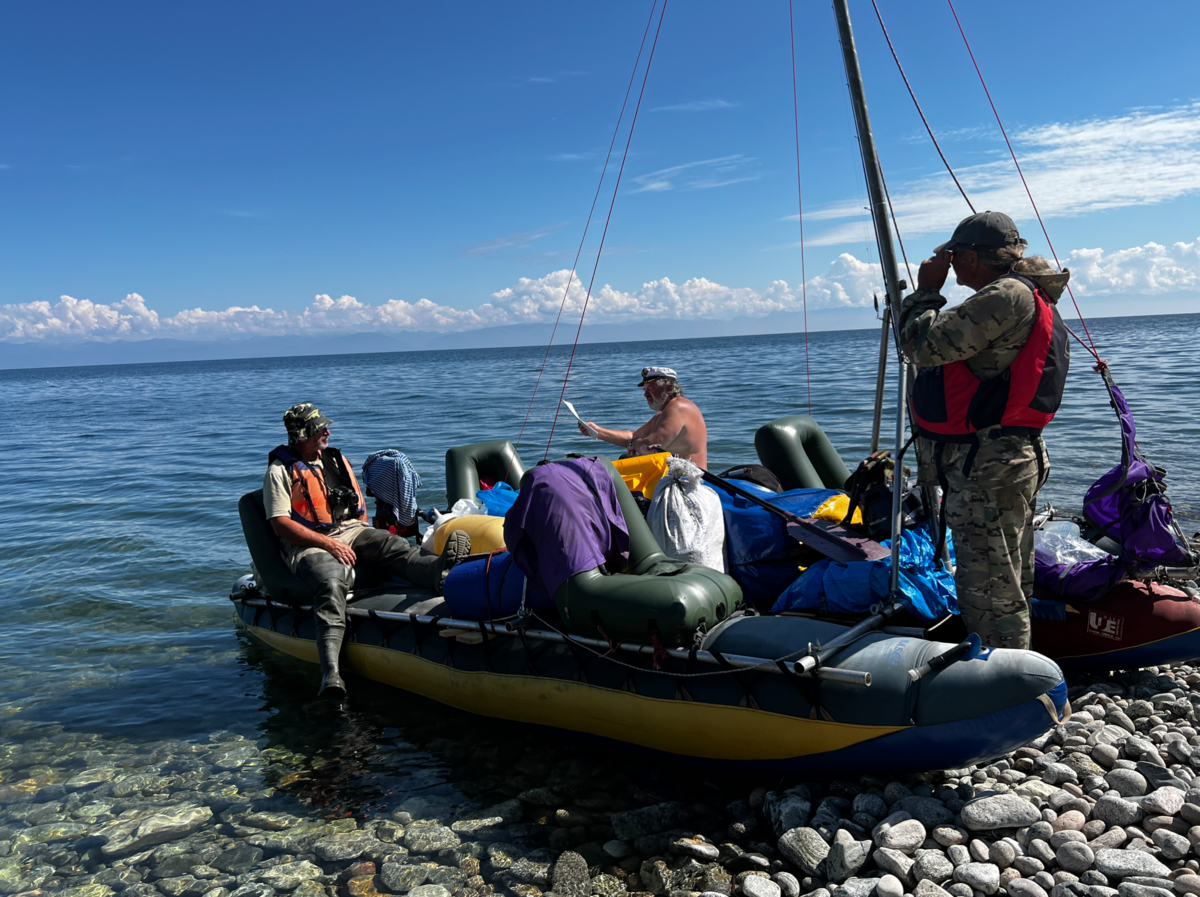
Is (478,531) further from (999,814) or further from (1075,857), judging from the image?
(1075,857)

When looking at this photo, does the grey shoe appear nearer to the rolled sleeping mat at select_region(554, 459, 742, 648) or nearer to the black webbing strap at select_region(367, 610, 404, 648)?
the black webbing strap at select_region(367, 610, 404, 648)

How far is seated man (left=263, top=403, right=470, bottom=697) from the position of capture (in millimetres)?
5734

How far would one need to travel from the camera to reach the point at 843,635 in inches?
154

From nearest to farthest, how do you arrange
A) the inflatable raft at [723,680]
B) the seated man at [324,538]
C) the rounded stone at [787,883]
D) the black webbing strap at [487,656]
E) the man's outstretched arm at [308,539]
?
the rounded stone at [787,883] → the inflatable raft at [723,680] → the black webbing strap at [487,656] → the seated man at [324,538] → the man's outstretched arm at [308,539]

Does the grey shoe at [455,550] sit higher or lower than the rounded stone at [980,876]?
higher

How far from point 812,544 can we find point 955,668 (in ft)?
3.94

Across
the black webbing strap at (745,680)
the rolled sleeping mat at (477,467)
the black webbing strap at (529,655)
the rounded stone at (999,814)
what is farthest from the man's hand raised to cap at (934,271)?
the rolled sleeping mat at (477,467)

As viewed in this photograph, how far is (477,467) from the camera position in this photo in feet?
25.7

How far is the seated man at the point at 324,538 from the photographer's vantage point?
18.8 feet

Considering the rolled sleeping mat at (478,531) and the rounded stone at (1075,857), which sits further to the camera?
the rolled sleeping mat at (478,531)

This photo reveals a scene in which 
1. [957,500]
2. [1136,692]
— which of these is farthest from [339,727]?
[1136,692]

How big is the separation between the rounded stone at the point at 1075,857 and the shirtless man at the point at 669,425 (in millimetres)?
3878

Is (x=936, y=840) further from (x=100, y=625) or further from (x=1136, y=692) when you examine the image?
(x=100, y=625)

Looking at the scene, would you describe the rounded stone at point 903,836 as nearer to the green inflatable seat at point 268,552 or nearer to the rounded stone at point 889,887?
the rounded stone at point 889,887
